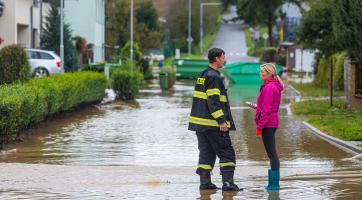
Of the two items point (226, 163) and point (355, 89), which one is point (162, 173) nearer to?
point (226, 163)

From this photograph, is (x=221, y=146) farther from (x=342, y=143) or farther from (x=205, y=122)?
(x=342, y=143)

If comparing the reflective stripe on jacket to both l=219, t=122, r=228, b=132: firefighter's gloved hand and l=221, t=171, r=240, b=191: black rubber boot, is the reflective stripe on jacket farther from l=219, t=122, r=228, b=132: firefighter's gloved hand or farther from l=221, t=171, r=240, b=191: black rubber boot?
l=221, t=171, r=240, b=191: black rubber boot

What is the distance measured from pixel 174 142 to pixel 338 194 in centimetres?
792

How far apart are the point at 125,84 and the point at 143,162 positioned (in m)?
20.4

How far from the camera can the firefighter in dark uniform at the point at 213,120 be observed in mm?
11125

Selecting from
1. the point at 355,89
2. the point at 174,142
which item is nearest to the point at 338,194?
the point at 174,142

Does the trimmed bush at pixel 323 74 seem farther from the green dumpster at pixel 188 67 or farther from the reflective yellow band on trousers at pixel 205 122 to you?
the reflective yellow band on trousers at pixel 205 122

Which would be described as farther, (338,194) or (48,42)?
(48,42)

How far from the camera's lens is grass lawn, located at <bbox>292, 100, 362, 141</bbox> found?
18984mm

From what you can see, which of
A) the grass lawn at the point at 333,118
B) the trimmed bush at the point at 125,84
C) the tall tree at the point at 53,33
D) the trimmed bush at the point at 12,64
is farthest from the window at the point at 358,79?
the tall tree at the point at 53,33

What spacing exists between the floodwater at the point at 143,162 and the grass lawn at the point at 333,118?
508 mm

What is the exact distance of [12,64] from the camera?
25219mm

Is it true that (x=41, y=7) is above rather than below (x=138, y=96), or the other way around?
above

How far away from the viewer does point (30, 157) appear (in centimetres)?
1570
